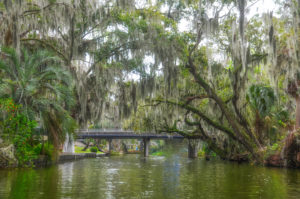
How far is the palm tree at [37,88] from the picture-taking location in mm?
15766

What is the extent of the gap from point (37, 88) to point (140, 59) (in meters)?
6.48

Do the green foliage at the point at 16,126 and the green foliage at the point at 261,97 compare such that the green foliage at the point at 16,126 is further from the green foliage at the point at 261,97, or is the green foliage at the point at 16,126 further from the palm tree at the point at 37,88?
the green foliage at the point at 261,97

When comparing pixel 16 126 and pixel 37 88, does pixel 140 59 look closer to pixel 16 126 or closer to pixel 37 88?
pixel 37 88

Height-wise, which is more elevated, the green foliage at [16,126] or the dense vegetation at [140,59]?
the dense vegetation at [140,59]

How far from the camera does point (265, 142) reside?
23484 mm

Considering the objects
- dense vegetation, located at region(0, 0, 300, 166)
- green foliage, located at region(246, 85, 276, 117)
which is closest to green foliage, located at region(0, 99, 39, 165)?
dense vegetation, located at region(0, 0, 300, 166)

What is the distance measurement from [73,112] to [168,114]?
8292mm

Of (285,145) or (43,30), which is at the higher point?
(43,30)

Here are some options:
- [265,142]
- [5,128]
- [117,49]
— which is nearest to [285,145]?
[265,142]

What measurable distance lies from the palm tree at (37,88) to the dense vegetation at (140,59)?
4 cm

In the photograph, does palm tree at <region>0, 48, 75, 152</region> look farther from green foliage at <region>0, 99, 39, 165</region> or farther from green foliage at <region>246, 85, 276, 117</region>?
green foliage at <region>246, 85, 276, 117</region>

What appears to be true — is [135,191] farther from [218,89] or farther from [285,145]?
[218,89]

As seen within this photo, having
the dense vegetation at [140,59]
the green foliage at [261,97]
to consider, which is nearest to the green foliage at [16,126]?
the dense vegetation at [140,59]

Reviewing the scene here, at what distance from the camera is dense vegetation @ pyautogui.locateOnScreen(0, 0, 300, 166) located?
16.4 metres
